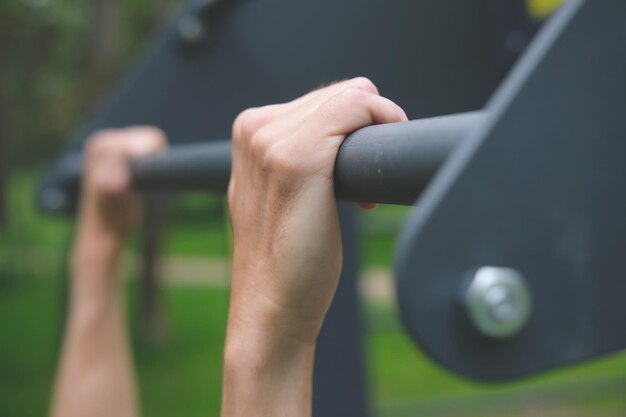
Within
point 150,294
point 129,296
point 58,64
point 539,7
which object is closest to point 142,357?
point 150,294

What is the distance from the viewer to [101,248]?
1.12 meters

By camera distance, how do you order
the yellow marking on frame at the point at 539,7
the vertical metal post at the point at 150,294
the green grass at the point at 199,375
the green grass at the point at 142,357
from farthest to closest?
the vertical metal post at the point at 150,294 < the green grass at the point at 199,375 < the green grass at the point at 142,357 < the yellow marking on frame at the point at 539,7

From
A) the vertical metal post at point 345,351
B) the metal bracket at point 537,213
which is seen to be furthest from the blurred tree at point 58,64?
the metal bracket at point 537,213

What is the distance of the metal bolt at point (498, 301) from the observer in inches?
12.6

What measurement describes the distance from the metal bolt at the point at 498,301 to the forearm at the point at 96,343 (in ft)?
2.75

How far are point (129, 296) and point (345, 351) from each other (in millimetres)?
4940

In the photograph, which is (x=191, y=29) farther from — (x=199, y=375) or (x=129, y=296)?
(x=129, y=296)

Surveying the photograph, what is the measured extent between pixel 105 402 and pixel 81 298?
140 mm

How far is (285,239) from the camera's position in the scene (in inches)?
18.6

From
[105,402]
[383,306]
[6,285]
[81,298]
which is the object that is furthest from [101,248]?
[383,306]

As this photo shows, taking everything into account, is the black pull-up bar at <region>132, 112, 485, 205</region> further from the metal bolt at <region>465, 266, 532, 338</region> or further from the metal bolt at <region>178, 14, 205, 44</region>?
the metal bolt at <region>178, 14, 205, 44</region>

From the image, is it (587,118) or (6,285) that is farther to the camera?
(6,285)

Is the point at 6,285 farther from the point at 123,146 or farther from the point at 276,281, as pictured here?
the point at 276,281

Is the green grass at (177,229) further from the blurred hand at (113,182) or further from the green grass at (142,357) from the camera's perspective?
the blurred hand at (113,182)
